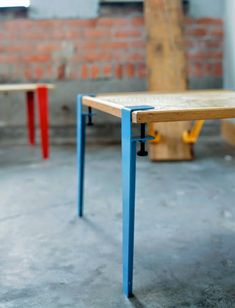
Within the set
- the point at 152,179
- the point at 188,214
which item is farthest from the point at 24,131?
the point at 188,214

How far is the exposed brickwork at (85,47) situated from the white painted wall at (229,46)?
0.42 feet

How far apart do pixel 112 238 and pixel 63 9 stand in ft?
9.49

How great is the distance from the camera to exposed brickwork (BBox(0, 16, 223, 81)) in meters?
4.29

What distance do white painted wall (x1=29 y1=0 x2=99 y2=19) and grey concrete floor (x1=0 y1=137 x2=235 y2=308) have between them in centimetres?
164

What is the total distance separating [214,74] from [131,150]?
326cm

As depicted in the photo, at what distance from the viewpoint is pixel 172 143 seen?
11.8ft

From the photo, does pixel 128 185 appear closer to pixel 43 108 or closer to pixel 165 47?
pixel 43 108

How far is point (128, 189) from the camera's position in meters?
1.44

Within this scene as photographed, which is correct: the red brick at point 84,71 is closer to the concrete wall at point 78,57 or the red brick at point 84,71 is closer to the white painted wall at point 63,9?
the concrete wall at point 78,57

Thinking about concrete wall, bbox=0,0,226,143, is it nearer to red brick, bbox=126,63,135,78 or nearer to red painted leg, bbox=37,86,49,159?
red brick, bbox=126,63,135,78

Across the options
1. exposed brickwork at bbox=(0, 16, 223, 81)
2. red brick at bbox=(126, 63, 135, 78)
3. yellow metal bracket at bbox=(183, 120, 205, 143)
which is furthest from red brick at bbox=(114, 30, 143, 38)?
yellow metal bracket at bbox=(183, 120, 205, 143)

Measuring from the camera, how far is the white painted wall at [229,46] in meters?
4.08

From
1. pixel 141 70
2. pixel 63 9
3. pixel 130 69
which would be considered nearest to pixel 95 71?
pixel 130 69

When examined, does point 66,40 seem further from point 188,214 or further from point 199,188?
point 188,214
